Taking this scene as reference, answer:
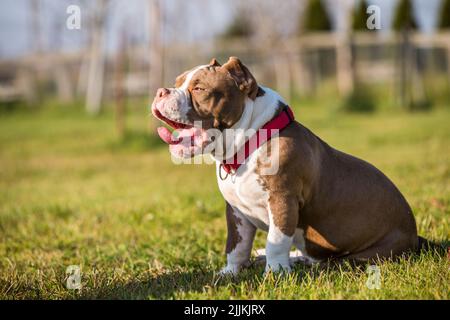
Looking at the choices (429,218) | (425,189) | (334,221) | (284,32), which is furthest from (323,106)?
(334,221)

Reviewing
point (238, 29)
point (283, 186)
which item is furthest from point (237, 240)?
point (238, 29)

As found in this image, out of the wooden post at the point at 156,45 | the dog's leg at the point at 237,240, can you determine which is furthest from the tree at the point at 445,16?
the dog's leg at the point at 237,240

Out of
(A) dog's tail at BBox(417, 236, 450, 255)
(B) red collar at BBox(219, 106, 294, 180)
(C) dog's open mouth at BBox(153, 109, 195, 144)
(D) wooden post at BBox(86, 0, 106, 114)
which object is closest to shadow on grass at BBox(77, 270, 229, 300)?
(B) red collar at BBox(219, 106, 294, 180)

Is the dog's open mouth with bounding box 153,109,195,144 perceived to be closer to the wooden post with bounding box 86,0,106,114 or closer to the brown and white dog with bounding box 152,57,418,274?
the brown and white dog with bounding box 152,57,418,274

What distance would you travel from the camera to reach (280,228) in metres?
3.08

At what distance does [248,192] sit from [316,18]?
23906mm

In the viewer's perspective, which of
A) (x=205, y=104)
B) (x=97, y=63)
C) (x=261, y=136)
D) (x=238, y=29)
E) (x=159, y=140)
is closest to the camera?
(x=205, y=104)

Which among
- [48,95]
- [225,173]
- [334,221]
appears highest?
[225,173]

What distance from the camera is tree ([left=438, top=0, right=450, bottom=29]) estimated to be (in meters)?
24.1

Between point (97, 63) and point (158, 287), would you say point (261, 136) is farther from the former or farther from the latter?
point (97, 63)

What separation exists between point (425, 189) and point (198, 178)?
3.05m

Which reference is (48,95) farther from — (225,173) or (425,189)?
(225,173)

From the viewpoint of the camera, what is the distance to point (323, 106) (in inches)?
702

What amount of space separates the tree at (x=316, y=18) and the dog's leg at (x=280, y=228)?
23.7 m
